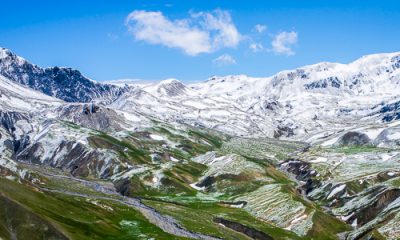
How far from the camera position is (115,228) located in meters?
192

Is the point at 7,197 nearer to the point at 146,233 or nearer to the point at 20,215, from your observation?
the point at 20,215

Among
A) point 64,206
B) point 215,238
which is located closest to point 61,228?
point 64,206

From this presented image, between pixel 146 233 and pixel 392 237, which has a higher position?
pixel 392 237

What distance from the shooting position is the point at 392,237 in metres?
182

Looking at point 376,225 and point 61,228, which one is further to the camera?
point 376,225

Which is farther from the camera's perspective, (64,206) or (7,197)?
(64,206)

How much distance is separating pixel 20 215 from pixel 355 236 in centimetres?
11850

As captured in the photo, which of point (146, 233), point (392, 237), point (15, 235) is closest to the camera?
point (15, 235)

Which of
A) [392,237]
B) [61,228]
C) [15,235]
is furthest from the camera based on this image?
[392,237]

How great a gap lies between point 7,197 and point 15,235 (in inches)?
676

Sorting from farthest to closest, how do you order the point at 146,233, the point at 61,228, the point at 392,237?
1. the point at 146,233
2. the point at 392,237
3. the point at 61,228

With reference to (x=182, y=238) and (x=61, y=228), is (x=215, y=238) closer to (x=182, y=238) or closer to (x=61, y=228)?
(x=182, y=238)

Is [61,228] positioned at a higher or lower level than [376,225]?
lower

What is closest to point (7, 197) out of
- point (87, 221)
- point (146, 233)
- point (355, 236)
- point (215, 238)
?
point (87, 221)
